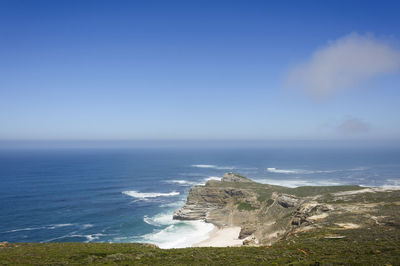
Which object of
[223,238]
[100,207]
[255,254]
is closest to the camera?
[255,254]

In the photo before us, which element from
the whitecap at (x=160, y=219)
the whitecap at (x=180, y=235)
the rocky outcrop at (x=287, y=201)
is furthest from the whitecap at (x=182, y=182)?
the rocky outcrop at (x=287, y=201)

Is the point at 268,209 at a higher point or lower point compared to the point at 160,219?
higher

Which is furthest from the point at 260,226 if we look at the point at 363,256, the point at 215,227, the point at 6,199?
the point at 6,199

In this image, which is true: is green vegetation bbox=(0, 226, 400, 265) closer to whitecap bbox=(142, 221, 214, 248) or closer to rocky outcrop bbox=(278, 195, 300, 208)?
whitecap bbox=(142, 221, 214, 248)

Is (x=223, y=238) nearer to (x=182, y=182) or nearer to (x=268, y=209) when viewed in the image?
(x=268, y=209)

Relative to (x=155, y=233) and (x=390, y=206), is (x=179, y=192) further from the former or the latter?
(x=390, y=206)

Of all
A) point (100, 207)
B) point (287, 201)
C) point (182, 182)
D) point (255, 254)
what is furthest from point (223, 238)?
point (182, 182)

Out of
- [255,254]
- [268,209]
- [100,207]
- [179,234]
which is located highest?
[255,254]
